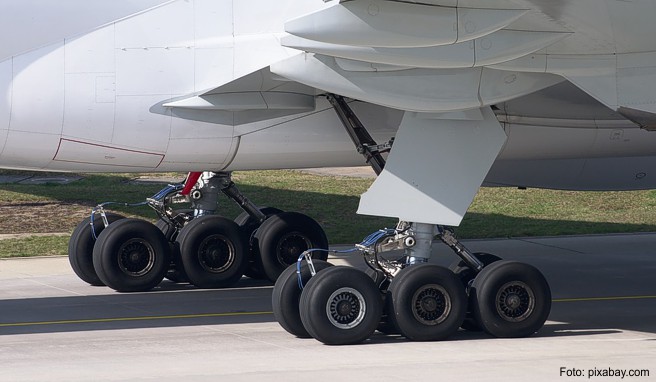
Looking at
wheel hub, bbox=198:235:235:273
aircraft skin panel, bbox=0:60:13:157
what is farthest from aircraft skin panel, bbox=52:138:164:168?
wheel hub, bbox=198:235:235:273

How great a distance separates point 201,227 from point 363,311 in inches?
145

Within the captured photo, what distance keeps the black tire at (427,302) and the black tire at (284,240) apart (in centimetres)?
363

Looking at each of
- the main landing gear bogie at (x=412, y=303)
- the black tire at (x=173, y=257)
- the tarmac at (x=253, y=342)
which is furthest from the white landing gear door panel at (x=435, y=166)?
the black tire at (x=173, y=257)

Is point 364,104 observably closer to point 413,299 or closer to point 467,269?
point 467,269

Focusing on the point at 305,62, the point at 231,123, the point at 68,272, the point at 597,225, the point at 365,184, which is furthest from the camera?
the point at 365,184

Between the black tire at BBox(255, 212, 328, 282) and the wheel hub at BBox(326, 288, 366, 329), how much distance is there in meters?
3.63

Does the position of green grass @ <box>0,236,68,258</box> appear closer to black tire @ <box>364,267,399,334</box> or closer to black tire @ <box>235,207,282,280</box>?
black tire @ <box>235,207,282,280</box>

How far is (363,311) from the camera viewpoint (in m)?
11.5

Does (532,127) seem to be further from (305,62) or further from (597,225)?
(597,225)

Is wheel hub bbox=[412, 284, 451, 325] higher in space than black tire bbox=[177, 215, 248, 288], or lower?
lower

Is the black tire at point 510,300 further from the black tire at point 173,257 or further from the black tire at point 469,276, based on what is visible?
the black tire at point 173,257

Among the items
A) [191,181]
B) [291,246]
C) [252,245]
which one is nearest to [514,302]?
[291,246]

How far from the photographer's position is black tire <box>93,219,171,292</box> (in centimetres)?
1441

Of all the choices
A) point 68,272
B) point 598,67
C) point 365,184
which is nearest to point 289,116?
point 598,67
